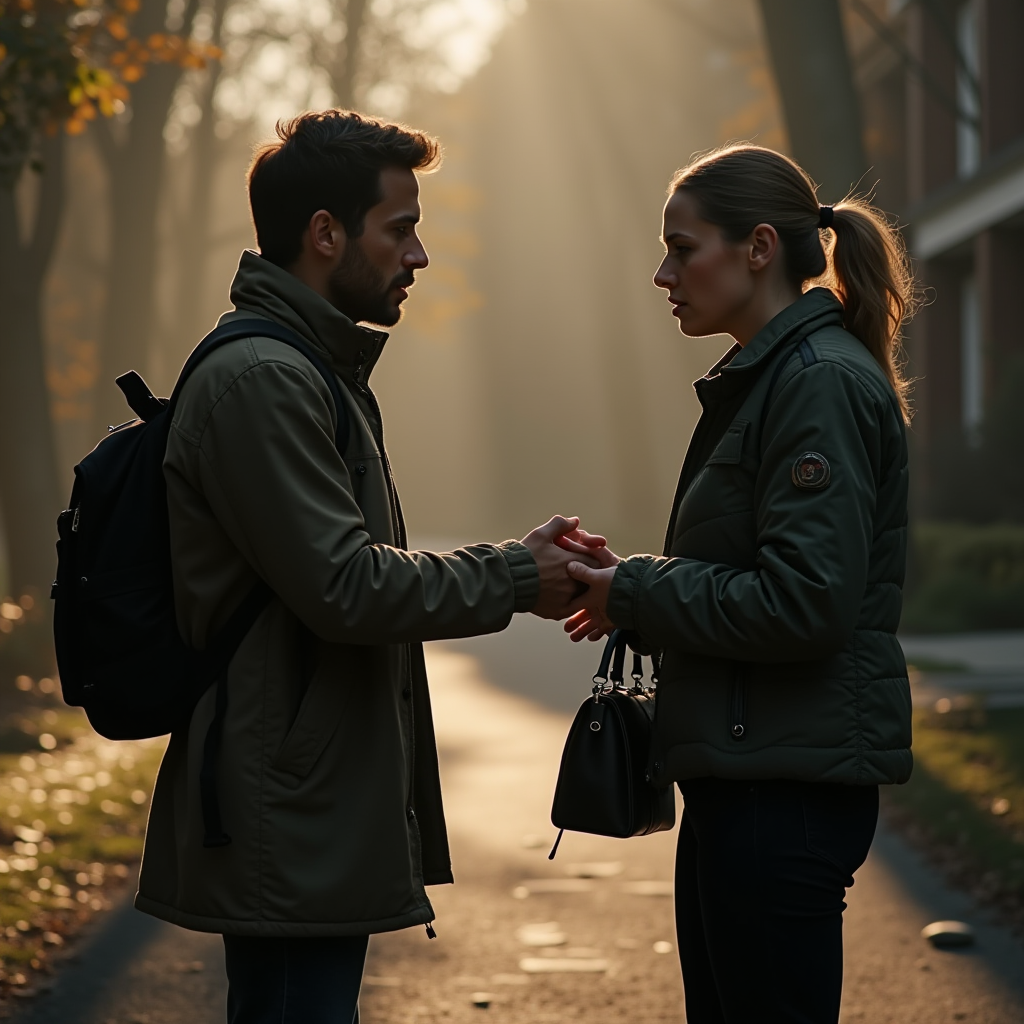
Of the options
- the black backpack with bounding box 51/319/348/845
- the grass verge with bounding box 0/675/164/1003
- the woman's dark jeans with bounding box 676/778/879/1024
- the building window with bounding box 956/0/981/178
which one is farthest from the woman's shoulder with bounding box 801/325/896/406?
the building window with bounding box 956/0/981/178

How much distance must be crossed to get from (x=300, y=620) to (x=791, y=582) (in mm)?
891

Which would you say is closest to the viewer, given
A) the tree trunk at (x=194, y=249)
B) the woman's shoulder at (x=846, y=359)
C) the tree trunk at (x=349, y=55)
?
the woman's shoulder at (x=846, y=359)

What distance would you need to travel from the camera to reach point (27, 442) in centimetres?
1376

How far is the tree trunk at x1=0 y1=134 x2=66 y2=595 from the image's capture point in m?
13.5

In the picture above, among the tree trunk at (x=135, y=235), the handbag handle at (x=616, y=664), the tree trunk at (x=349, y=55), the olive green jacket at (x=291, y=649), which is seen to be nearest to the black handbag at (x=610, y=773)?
the handbag handle at (x=616, y=664)

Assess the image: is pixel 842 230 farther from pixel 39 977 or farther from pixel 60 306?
pixel 60 306

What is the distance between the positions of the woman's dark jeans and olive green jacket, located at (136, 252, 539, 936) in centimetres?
55

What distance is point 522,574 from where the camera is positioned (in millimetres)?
3123

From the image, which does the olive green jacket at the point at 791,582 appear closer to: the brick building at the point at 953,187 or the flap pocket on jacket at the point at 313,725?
the flap pocket on jacket at the point at 313,725

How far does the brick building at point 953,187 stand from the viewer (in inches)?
829

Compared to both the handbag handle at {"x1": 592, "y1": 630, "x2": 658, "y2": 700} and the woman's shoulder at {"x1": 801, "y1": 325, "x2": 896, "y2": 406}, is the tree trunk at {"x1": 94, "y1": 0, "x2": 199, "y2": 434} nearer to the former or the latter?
the handbag handle at {"x1": 592, "y1": 630, "x2": 658, "y2": 700}

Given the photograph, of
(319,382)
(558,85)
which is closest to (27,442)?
(319,382)

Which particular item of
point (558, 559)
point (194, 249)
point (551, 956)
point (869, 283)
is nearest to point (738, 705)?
point (558, 559)

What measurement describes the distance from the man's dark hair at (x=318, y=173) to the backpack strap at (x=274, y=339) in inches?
7.8
